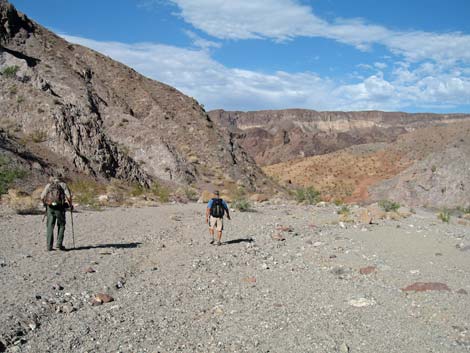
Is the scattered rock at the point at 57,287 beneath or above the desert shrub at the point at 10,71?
beneath

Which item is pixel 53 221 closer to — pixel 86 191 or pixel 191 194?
pixel 86 191

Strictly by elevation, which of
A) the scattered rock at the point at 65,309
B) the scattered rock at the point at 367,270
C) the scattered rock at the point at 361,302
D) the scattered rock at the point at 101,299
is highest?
the scattered rock at the point at 65,309

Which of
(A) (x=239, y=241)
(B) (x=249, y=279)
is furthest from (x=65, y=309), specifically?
(A) (x=239, y=241)

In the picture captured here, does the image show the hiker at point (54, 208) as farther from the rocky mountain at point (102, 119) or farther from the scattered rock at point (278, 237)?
the rocky mountain at point (102, 119)

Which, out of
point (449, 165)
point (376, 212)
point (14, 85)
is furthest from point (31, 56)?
point (449, 165)

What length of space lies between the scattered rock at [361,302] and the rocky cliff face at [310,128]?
307 ft

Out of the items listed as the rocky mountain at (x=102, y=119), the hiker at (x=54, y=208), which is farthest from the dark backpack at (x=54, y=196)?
the rocky mountain at (x=102, y=119)

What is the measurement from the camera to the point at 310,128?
546 feet

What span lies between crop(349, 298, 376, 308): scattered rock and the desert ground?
0.05ft

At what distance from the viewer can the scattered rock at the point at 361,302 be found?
7.66 meters

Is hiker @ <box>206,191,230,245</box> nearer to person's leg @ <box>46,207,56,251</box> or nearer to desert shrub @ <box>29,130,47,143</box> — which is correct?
person's leg @ <box>46,207,56,251</box>

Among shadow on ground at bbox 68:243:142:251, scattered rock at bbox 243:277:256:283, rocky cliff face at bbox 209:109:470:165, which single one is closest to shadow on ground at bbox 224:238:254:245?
shadow on ground at bbox 68:243:142:251

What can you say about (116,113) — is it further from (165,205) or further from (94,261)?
(94,261)

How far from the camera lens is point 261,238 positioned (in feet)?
47.2
